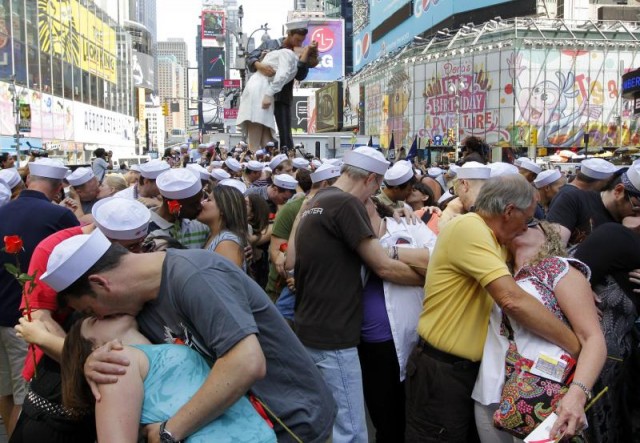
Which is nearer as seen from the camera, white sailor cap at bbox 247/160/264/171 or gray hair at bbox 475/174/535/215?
gray hair at bbox 475/174/535/215

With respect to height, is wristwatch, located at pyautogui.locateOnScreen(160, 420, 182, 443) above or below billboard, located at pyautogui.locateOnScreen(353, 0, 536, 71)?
below

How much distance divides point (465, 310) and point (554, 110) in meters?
57.1

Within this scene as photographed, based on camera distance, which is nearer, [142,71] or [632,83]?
[632,83]

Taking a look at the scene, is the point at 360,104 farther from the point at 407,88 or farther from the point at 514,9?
the point at 514,9

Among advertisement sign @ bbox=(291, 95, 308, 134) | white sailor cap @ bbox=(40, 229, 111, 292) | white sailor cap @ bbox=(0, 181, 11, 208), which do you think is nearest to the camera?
white sailor cap @ bbox=(40, 229, 111, 292)

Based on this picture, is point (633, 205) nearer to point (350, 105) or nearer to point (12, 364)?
point (12, 364)

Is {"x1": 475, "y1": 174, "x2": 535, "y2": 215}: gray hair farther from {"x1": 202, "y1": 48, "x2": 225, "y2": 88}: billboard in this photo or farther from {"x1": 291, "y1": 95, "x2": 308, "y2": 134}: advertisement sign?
{"x1": 202, "y1": 48, "x2": 225, "y2": 88}: billboard

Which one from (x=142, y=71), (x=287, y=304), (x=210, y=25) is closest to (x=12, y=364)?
(x=287, y=304)

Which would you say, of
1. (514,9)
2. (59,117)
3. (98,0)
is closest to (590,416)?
(59,117)

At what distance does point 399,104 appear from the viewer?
2707 inches

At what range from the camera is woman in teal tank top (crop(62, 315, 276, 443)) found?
1.99 meters

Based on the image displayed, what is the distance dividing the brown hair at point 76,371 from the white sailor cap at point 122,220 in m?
0.94

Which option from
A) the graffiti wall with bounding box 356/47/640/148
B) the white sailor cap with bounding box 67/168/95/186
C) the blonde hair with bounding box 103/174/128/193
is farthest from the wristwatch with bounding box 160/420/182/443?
the graffiti wall with bounding box 356/47/640/148

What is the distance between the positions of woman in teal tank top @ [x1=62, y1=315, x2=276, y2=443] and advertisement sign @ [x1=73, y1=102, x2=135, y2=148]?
6082 cm
